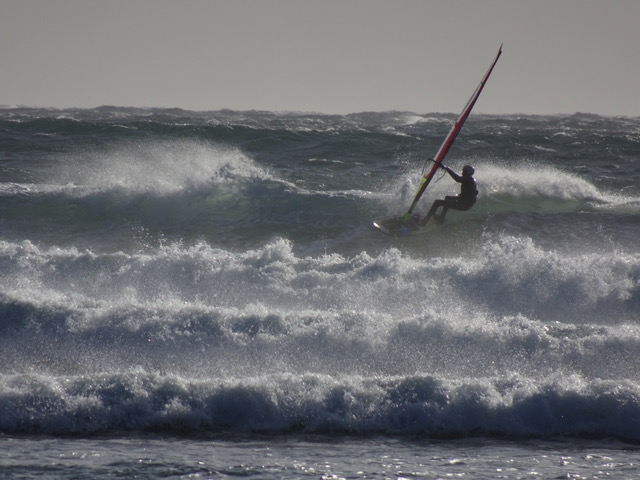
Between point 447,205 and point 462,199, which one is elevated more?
point 462,199

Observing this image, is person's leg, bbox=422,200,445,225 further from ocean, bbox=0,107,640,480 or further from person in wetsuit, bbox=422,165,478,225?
ocean, bbox=0,107,640,480

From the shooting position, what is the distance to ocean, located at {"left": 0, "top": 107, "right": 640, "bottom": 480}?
711cm

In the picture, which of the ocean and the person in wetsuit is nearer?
the ocean

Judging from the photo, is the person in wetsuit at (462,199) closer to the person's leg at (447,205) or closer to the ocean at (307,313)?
the person's leg at (447,205)

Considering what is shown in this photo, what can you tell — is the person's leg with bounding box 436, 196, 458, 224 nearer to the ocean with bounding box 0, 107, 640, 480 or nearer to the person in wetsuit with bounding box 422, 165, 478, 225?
the person in wetsuit with bounding box 422, 165, 478, 225

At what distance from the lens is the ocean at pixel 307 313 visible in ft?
23.3

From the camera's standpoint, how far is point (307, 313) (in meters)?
10.1

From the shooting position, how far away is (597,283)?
1178 centimetres

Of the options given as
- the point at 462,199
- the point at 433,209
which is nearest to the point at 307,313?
the point at 433,209

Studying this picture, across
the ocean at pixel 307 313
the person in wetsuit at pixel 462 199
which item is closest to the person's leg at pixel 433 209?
the person in wetsuit at pixel 462 199

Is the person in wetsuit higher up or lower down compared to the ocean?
higher up

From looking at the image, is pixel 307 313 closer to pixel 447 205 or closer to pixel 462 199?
pixel 447 205

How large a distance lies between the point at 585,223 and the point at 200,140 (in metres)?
10.5

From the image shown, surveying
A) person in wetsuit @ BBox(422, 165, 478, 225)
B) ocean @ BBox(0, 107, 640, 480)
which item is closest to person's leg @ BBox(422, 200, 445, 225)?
person in wetsuit @ BBox(422, 165, 478, 225)
